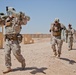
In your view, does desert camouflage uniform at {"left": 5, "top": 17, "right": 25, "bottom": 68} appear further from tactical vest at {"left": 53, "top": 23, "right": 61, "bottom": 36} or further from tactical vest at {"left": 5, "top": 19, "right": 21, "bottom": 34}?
tactical vest at {"left": 53, "top": 23, "right": 61, "bottom": 36}

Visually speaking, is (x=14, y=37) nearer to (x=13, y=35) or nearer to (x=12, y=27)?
(x=13, y=35)

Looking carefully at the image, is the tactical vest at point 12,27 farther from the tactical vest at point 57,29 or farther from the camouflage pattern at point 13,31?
the tactical vest at point 57,29

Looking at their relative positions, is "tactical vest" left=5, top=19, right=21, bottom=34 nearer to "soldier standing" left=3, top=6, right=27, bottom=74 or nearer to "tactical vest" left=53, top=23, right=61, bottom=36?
"soldier standing" left=3, top=6, right=27, bottom=74

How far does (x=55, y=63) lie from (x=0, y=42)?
9606mm

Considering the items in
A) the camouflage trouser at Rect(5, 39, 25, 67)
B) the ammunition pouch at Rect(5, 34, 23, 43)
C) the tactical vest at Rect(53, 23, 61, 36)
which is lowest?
the camouflage trouser at Rect(5, 39, 25, 67)

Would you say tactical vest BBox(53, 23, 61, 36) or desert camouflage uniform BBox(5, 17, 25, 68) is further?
tactical vest BBox(53, 23, 61, 36)

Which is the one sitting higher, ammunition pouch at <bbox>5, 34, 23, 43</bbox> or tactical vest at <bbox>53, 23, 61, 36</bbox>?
tactical vest at <bbox>53, 23, 61, 36</bbox>

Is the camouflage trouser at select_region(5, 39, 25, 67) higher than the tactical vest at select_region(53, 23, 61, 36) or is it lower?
lower

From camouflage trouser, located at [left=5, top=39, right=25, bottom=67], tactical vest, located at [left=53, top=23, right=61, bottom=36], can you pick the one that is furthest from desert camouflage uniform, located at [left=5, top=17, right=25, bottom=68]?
tactical vest, located at [left=53, top=23, right=61, bottom=36]

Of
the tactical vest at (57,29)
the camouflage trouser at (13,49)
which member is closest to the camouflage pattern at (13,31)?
the camouflage trouser at (13,49)

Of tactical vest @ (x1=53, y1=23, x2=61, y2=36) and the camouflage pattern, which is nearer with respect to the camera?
the camouflage pattern

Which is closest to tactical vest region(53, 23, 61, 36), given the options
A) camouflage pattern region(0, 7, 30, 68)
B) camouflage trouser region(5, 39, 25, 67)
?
camouflage pattern region(0, 7, 30, 68)

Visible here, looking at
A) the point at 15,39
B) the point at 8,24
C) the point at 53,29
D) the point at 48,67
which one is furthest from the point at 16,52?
the point at 53,29

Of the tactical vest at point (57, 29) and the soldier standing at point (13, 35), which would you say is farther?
the tactical vest at point (57, 29)
